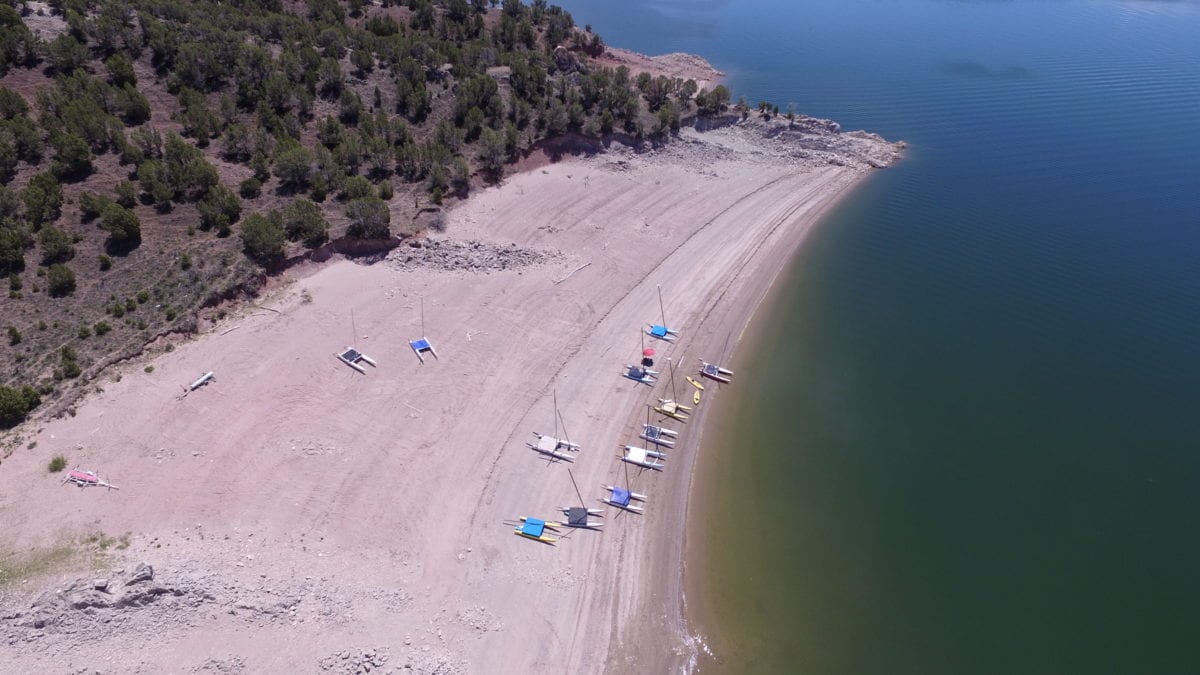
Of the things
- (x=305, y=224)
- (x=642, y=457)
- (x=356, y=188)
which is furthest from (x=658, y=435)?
(x=356, y=188)

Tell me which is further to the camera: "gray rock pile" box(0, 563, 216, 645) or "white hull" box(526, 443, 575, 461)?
"white hull" box(526, 443, 575, 461)

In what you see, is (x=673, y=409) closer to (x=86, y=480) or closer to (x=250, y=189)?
(x=86, y=480)

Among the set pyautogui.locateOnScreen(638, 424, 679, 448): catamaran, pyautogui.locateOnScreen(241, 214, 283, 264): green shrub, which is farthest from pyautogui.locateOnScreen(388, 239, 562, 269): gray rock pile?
pyautogui.locateOnScreen(638, 424, 679, 448): catamaran

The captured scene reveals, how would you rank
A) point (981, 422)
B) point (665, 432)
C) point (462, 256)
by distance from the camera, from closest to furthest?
point (665, 432)
point (981, 422)
point (462, 256)

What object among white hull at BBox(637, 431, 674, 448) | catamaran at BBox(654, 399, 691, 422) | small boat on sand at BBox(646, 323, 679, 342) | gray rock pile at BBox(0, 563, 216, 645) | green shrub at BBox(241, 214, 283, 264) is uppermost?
green shrub at BBox(241, 214, 283, 264)

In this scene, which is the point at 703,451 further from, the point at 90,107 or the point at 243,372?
the point at 90,107

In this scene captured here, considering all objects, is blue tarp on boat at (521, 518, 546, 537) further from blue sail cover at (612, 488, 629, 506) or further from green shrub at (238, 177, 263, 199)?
green shrub at (238, 177, 263, 199)
